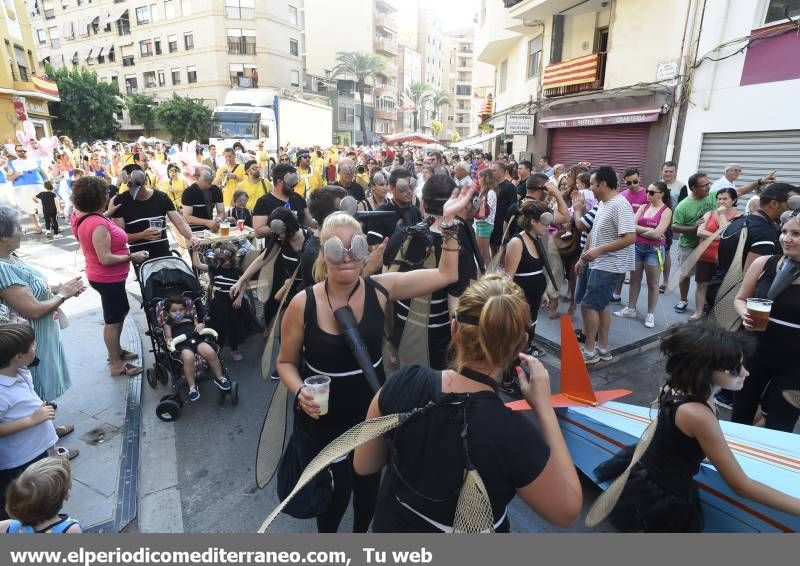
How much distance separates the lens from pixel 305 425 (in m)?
2.21

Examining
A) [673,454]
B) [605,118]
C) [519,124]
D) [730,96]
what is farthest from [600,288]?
[519,124]

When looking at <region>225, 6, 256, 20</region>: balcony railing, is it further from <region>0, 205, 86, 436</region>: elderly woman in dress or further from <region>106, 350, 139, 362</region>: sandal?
<region>0, 205, 86, 436</region>: elderly woman in dress

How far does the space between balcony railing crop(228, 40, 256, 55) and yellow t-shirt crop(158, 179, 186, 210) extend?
3758cm

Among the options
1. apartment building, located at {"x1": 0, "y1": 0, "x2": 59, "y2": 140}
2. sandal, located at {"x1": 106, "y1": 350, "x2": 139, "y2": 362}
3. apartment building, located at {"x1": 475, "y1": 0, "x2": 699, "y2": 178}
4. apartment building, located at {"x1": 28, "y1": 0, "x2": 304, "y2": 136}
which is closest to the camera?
sandal, located at {"x1": 106, "y1": 350, "x2": 139, "y2": 362}

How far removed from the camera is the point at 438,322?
345 centimetres

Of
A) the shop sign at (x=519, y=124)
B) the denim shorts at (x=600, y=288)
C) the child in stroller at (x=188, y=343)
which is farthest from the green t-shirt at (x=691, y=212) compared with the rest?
the shop sign at (x=519, y=124)

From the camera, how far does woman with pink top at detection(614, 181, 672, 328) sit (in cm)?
568

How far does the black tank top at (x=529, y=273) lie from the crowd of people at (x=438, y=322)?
2cm

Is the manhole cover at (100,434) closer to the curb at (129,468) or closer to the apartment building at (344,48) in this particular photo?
the curb at (129,468)

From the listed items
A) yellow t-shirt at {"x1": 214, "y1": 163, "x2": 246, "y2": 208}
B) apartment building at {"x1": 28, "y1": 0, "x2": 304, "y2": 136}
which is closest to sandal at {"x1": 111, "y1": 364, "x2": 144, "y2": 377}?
yellow t-shirt at {"x1": 214, "y1": 163, "x2": 246, "y2": 208}

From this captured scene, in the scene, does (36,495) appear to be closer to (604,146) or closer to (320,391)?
(320,391)

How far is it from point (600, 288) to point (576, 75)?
11578mm

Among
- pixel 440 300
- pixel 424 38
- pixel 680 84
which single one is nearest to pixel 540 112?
pixel 680 84

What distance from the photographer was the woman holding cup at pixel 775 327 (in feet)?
9.18
